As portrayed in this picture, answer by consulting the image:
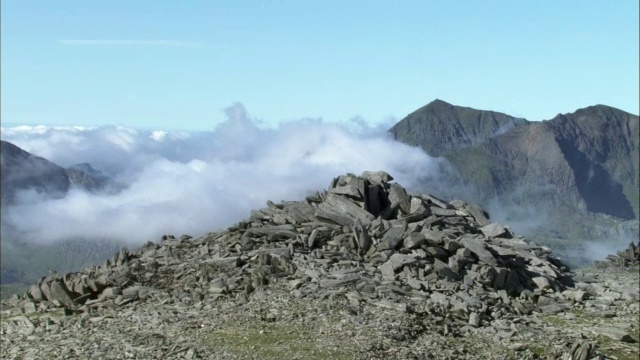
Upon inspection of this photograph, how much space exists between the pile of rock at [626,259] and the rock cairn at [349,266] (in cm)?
1453

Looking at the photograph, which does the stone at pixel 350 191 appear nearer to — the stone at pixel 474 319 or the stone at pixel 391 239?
the stone at pixel 391 239

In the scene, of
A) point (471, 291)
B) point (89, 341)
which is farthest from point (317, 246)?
point (89, 341)

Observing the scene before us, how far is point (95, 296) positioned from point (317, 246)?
1243cm

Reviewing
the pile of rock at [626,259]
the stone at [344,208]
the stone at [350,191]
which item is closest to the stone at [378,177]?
the stone at [350,191]

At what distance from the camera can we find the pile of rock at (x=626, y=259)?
60219 millimetres

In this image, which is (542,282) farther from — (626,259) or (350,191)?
(626,259)

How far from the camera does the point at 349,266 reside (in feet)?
123

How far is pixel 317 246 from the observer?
4119 cm

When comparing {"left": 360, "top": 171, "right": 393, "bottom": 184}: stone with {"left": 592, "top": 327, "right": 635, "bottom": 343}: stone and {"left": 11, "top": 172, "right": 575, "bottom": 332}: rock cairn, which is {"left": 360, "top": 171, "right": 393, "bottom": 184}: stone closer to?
{"left": 11, "top": 172, "right": 575, "bottom": 332}: rock cairn

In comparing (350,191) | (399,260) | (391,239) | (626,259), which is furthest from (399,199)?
(626,259)

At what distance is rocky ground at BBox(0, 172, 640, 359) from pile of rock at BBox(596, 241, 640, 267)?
11083mm

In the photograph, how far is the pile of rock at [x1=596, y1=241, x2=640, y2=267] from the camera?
60219mm

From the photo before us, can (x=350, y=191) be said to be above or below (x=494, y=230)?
above

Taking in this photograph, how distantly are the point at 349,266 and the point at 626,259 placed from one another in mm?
33808
